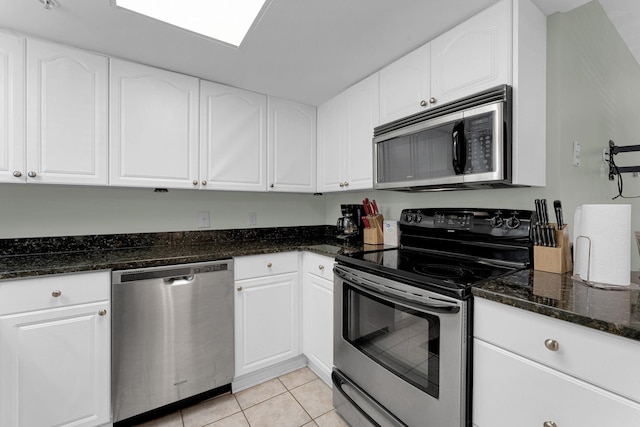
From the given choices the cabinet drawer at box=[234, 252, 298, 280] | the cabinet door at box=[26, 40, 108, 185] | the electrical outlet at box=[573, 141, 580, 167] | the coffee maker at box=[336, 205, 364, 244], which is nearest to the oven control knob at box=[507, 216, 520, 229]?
the electrical outlet at box=[573, 141, 580, 167]

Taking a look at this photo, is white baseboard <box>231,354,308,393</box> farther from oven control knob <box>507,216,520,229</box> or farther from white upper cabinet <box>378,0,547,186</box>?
white upper cabinet <box>378,0,547,186</box>

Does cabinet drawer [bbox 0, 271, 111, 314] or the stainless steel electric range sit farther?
cabinet drawer [bbox 0, 271, 111, 314]

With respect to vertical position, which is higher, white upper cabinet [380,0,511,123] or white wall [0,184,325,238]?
white upper cabinet [380,0,511,123]

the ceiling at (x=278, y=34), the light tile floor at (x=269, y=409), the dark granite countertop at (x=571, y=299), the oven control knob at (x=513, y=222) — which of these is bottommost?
the light tile floor at (x=269, y=409)

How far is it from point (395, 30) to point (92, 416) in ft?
8.54

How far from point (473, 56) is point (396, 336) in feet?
4.65

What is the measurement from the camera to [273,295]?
6.68ft

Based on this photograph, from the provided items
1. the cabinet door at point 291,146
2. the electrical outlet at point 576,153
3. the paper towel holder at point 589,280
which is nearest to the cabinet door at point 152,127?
the cabinet door at point 291,146

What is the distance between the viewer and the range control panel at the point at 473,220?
1417mm

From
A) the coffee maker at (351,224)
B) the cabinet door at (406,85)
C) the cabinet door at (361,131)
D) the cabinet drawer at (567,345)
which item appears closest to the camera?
the cabinet drawer at (567,345)

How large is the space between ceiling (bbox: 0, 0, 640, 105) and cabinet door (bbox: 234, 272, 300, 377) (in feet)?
4.76

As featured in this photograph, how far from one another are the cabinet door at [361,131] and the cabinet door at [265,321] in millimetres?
872

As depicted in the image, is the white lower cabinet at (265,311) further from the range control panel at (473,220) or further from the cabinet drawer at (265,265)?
the range control panel at (473,220)

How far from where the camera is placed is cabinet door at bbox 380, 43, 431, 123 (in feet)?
5.32
